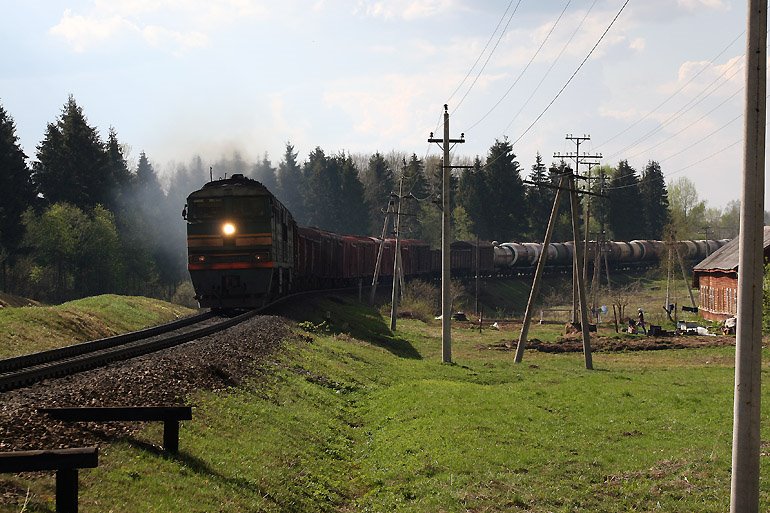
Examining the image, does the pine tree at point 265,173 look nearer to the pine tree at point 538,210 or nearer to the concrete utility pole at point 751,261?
the pine tree at point 538,210

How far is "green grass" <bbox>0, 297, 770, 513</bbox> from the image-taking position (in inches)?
428

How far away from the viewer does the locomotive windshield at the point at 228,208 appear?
32312mm

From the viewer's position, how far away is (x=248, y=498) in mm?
10820

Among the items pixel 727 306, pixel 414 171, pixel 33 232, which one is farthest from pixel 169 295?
pixel 727 306

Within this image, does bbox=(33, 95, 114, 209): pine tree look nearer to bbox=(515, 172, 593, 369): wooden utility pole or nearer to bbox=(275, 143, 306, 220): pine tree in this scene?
bbox=(515, 172, 593, 369): wooden utility pole

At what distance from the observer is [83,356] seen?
65.0ft

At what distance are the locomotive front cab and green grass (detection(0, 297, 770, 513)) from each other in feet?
16.8

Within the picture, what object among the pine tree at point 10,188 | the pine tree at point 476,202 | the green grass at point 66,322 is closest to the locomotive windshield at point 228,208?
the green grass at point 66,322

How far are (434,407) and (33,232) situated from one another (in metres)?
54.5

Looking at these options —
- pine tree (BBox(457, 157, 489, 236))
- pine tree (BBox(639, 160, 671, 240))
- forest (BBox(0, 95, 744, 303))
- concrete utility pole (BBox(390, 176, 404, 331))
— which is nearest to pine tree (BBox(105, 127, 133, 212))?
forest (BBox(0, 95, 744, 303))

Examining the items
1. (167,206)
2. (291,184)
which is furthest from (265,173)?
(167,206)

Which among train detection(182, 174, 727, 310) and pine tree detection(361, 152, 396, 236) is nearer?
train detection(182, 174, 727, 310)

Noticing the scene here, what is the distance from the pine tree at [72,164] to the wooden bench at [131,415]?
2676 inches

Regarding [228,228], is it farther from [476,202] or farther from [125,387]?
[476,202]
